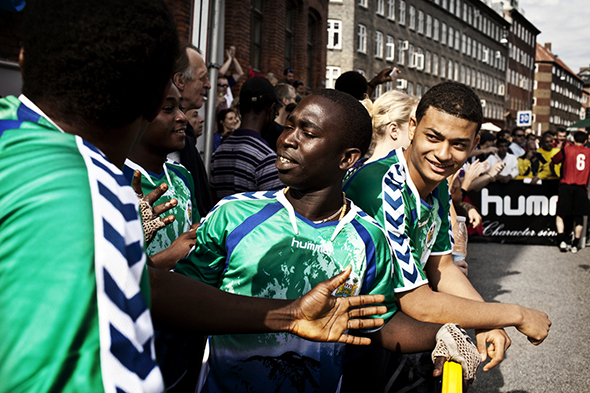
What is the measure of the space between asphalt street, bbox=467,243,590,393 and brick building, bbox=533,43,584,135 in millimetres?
78085

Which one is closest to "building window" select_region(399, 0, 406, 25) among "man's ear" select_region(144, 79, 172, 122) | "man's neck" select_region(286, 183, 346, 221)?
"man's neck" select_region(286, 183, 346, 221)

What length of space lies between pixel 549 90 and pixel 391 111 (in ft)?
296

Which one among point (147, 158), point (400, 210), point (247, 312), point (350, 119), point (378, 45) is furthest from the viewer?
point (378, 45)

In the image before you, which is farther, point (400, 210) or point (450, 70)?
point (450, 70)

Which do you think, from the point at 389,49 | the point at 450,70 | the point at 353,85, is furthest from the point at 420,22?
the point at 353,85

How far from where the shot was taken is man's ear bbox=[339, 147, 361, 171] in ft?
6.61

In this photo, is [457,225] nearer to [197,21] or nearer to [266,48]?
[197,21]

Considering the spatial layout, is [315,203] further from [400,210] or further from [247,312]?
[247,312]

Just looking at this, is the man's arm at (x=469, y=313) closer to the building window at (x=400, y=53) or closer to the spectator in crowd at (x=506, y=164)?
the spectator in crowd at (x=506, y=164)

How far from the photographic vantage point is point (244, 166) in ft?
11.8

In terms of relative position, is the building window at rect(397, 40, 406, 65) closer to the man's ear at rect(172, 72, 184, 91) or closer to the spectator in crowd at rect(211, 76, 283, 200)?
the spectator in crowd at rect(211, 76, 283, 200)

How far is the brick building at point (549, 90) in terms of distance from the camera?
80.8 m

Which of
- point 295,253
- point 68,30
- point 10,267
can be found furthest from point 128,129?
point 295,253

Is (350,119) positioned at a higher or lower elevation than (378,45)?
lower
